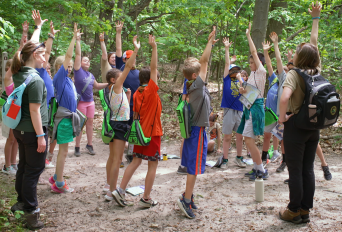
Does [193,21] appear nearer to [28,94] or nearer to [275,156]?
[275,156]

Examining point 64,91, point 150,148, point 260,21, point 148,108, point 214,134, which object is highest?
point 260,21

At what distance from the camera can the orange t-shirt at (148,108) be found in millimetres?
3844

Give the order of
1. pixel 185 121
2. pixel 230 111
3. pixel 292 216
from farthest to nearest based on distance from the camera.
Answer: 1. pixel 230 111
2. pixel 185 121
3. pixel 292 216

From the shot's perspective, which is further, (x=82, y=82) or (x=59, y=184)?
(x=82, y=82)

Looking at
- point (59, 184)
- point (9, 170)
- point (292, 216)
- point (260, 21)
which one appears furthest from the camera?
point (260, 21)

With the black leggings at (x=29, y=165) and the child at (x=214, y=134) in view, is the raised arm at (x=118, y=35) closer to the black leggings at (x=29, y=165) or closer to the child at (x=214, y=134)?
the black leggings at (x=29, y=165)

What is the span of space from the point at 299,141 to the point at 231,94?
2454mm

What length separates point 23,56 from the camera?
3320 mm

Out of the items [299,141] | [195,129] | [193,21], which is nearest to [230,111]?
[195,129]

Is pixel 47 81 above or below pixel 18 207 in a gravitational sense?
above

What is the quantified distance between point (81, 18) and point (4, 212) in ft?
25.7

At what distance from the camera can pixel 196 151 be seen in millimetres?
3703

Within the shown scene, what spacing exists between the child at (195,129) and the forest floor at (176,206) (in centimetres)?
35

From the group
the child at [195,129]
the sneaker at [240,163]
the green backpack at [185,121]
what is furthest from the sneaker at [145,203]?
the sneaker at [240,163]
